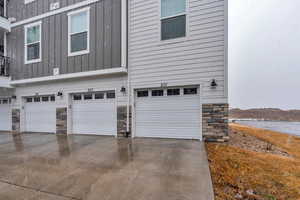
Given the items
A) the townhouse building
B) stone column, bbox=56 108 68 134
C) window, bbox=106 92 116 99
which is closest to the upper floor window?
the townhouse building

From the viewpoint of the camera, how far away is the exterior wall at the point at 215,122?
425 cm

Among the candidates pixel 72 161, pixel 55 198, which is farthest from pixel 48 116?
pixel 55 198

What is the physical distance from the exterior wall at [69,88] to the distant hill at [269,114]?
54.8 ft

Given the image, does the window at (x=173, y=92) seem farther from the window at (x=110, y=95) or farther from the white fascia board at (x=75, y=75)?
the window at (x=110, y=95)

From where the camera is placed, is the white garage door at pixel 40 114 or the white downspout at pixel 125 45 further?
the white garage door at pixel 40 114

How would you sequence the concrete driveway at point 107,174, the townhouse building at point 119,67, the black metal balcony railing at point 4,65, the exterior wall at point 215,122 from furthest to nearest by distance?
the black metal balcony railing at point 4,65, the townhouse building at point 119,67, the exterior wall at point 215,122, the concrete driveway at point 107,174

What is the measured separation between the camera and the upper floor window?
471cm

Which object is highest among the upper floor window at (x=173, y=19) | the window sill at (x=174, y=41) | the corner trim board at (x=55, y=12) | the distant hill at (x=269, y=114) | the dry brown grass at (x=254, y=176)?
the corner trim board at (x=55, y=12)

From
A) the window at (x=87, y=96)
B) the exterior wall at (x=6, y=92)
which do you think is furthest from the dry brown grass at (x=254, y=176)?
the exterior wall at (x=6, y=92)

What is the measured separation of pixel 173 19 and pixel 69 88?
5.25 meters

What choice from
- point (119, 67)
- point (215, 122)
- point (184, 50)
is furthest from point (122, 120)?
point (184, 50)

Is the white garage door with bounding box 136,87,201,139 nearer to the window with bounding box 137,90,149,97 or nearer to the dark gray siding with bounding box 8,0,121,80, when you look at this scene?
the window with bounding box 137,90,149,97

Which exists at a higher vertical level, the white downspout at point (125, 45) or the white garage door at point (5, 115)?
the white downspout at point (125, 45)

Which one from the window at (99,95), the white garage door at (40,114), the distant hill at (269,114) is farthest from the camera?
the distant hill at (269,114)
